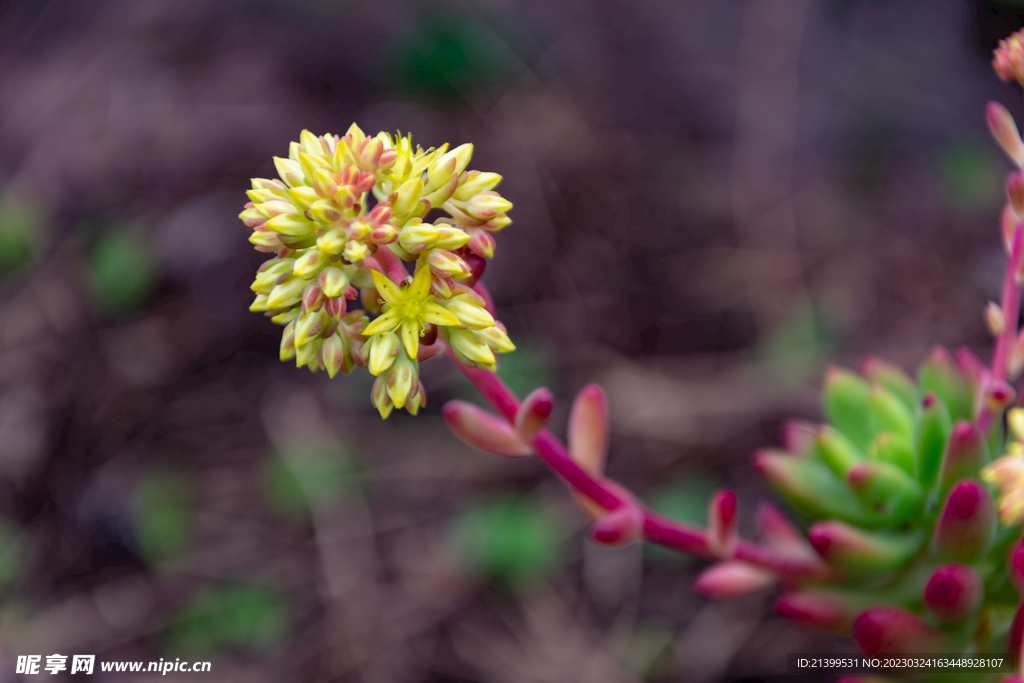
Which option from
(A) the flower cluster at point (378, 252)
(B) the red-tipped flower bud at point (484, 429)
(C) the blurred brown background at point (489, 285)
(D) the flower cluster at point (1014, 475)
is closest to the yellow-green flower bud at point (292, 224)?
(A) the flower cluster at point (378, 252)

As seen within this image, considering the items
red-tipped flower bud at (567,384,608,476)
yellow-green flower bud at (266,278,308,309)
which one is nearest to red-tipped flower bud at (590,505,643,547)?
red-tipped flower bud at (567,384,608,476)

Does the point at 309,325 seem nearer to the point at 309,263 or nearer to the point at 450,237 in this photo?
the point at 309,263

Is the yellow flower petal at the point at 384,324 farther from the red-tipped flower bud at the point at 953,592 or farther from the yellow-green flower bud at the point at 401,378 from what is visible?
the red-tipped flower bud at the point at 953,592

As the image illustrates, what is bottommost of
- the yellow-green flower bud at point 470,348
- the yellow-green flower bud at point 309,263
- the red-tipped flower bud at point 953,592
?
the red-tipped flower bud at point 953,592

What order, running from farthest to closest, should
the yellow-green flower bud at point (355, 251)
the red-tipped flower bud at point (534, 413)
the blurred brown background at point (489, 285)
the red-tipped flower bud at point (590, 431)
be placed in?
the blurred brown background at point (489, 285) < the red-tipped flower bud at point (590, 431) < the red-tipped flower bud at point (534, 413) < the yellow-green flower bud at point (355, 251)

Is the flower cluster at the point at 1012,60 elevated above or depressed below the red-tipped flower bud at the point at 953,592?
above

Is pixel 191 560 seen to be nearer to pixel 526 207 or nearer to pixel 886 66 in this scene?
pixel 526 207
